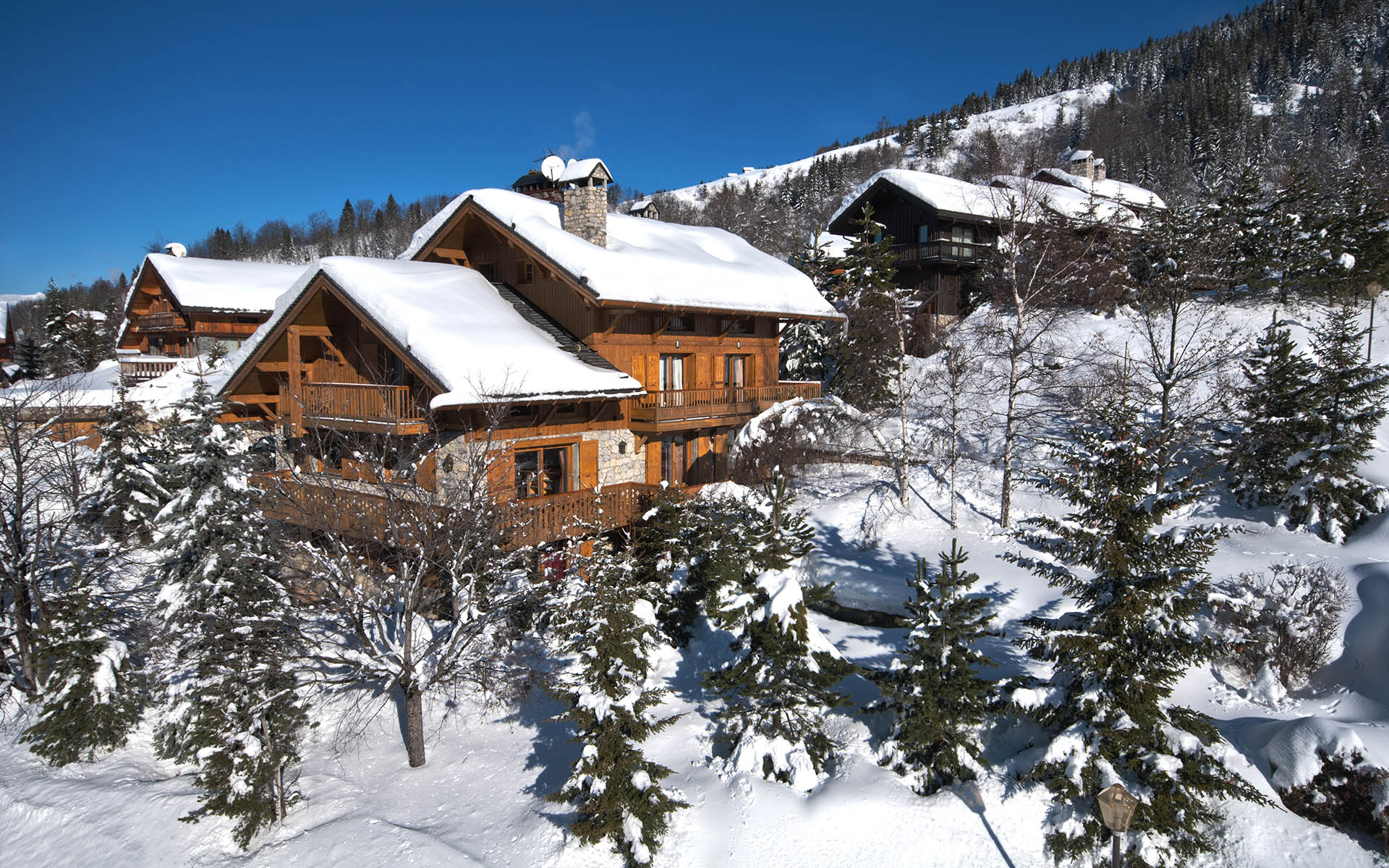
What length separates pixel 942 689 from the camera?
1045 cm

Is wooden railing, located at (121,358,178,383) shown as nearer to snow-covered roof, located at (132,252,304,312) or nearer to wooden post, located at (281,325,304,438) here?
snow-covered roof, located at (132,252,304,312)

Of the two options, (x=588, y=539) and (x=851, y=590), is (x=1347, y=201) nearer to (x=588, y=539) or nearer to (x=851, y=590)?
(x=851, y=590)

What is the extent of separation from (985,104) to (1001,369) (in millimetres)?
164607

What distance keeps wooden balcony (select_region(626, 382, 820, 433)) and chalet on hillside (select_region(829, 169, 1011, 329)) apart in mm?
16807

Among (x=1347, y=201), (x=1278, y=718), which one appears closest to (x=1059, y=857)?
(x=1278, y=718)

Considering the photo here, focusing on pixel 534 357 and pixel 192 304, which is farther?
pixel 192 304

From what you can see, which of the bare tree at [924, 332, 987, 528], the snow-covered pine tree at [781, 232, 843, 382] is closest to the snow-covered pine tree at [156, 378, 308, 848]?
the bare tree at [924, 332, 987, 528]

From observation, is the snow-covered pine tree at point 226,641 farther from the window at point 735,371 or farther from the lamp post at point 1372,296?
the lamp post at point 1372,296

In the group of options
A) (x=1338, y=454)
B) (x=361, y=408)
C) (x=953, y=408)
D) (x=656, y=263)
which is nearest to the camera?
(x=1338, y=454)

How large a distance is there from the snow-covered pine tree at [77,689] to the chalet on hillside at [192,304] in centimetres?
2520

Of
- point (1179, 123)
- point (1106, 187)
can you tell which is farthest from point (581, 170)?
point (1179, 123)

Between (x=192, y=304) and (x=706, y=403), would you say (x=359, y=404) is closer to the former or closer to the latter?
(x=706, y=403)

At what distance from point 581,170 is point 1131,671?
18.6 m

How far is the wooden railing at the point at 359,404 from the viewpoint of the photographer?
15820 mm
